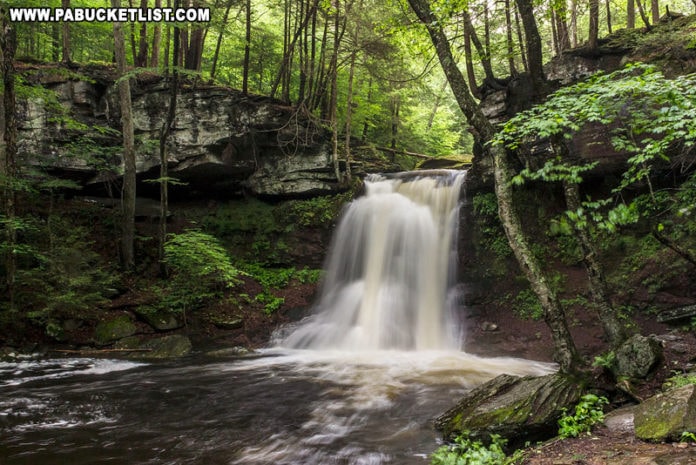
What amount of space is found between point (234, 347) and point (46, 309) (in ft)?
13.3

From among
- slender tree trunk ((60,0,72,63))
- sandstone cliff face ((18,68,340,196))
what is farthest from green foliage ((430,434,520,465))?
slender tree trunk ((60,0,72,63))

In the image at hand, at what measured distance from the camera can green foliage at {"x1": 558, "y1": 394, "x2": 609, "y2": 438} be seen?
4062 mm

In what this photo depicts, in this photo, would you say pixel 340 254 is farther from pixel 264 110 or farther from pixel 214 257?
pixel 264 110

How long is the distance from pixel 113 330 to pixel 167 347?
1.51 metres

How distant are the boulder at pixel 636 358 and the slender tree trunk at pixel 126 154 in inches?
462

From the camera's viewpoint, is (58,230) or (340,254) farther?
(340,254)

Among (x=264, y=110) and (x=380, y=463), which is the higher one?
(x=264, y=110)

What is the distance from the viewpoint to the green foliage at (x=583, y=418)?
4062 mm

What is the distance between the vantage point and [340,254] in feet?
43.1

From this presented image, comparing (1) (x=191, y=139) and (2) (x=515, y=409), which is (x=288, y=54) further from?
(2) (x=515, y=409)

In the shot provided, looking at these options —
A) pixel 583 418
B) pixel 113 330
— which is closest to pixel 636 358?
pixel 583 418

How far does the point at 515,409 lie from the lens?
14.8 ft

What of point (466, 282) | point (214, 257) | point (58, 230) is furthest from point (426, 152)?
point (58, 230)

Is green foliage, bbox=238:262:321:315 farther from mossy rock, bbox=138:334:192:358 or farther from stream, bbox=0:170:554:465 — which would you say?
mossy rock, bbox=138:334:192:358
